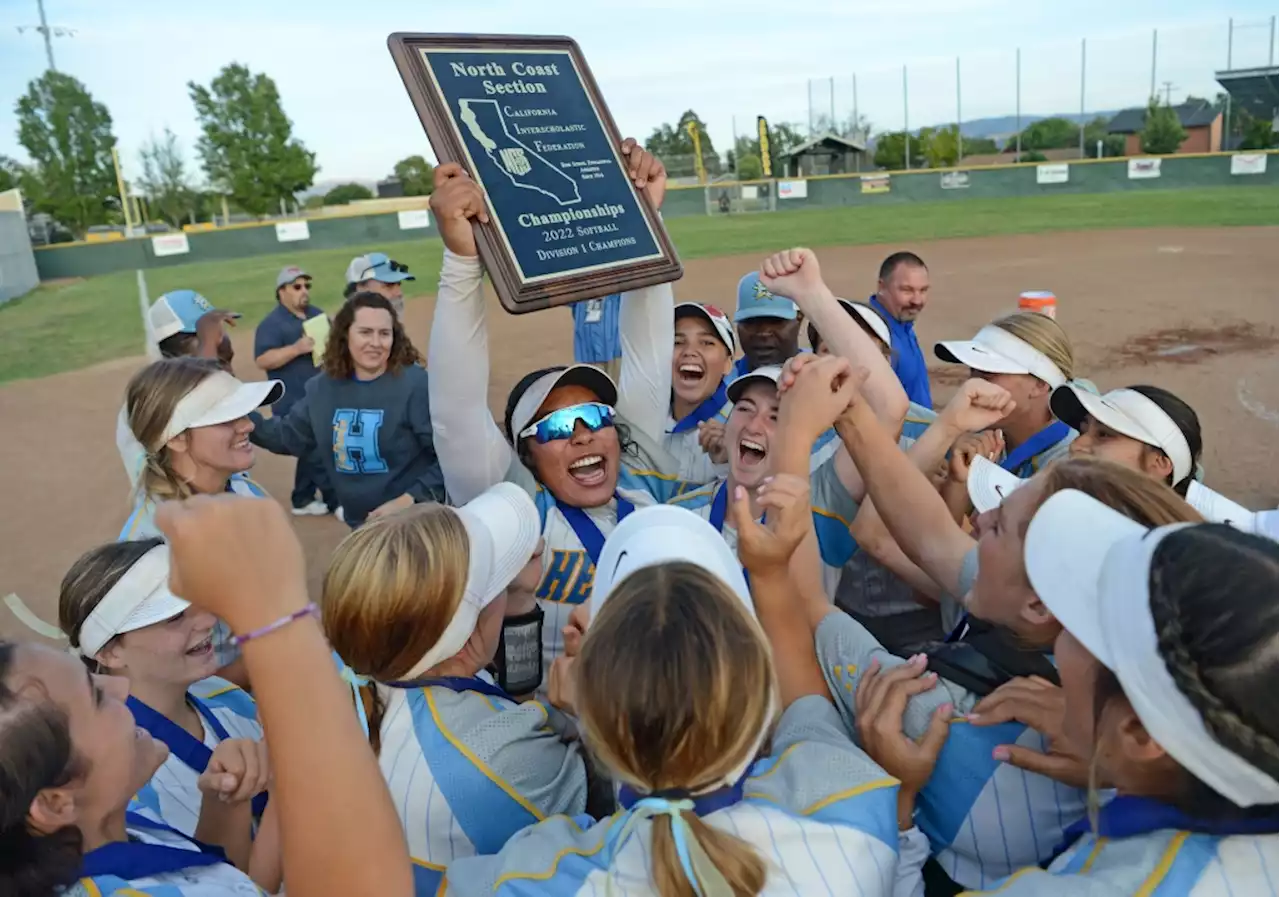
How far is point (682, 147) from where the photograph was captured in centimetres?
8856

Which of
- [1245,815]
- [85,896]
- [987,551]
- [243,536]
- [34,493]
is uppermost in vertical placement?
[243,536]

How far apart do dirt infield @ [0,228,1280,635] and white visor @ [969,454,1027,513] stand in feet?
8.08

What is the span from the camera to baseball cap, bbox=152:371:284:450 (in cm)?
412

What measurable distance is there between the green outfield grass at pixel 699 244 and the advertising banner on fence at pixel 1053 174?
169 centimetres

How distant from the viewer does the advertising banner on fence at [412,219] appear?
3969 cm

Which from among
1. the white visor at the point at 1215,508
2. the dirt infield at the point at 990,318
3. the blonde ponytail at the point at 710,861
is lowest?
the dirt infield at the point at 990,318

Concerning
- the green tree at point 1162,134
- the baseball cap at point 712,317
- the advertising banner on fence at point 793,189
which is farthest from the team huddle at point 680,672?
the green tree at point 1162,134

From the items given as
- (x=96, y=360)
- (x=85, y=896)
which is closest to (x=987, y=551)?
(x=85, y=896)

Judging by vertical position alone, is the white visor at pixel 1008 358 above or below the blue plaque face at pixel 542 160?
below

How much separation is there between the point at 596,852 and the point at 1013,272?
22.4 meters

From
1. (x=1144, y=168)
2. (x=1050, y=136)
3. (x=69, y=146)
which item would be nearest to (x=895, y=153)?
(x=1050, y=136)

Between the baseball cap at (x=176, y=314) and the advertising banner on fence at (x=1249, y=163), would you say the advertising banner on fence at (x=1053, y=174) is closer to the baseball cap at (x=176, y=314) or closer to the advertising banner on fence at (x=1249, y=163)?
the advertising banner on fence at (x=1249, y=163)

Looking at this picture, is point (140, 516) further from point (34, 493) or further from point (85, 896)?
point (34, 493)

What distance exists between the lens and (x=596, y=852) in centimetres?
172
